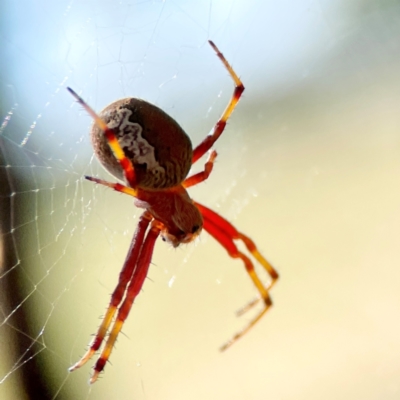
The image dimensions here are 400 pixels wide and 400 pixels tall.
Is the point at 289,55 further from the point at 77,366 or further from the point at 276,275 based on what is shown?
the point at 77,366

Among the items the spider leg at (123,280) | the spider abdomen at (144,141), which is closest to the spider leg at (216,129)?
the spider abdomen at (144,141)

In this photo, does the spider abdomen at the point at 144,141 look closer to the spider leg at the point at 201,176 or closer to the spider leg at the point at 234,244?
the spider leg at the point at 201,176

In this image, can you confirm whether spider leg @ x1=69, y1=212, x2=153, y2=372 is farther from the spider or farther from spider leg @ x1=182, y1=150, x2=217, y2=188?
Answer: spider leg @ x1=182, y1=150, x2=217, y2=188

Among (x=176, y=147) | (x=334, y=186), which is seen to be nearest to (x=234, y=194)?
(x=334, y=186)

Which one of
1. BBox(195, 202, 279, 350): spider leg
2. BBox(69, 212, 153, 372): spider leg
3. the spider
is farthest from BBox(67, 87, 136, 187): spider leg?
BBox(195, 202, 279, 350): spider leg

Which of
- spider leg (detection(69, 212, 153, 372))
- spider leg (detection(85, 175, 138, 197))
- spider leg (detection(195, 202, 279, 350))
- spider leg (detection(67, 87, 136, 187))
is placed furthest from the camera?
spider leg (detection(195, 202, 279, 350))

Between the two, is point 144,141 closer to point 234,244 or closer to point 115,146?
point 115,146

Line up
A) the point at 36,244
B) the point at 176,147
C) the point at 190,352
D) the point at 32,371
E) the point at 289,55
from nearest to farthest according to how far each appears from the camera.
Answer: the point at 176,147, the point at 36,244, the point at 32,371, the point at 190,352, the point at 289,55
